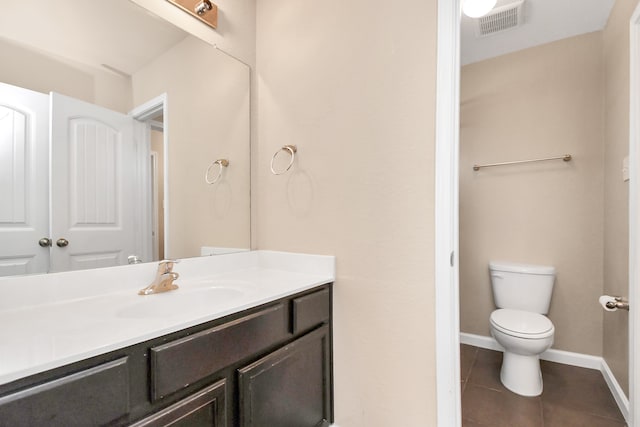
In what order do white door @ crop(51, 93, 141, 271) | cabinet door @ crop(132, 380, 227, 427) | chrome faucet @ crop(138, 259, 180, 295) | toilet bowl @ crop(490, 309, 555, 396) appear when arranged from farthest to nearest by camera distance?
toilet bowl @ crop(490, 309, 555, 396) < chrome faucet @ crop(138, 259, 180, 295) < white door @ crop(51, 93, 141, 271) < cabinet door @ crop(132, 380, 227, 427)

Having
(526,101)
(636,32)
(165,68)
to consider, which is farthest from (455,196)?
(526,101)

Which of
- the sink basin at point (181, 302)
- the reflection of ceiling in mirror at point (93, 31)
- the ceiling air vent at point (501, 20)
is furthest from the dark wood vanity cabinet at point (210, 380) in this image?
the ceiling air vent at point (501, 20)

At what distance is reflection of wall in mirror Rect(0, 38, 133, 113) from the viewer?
94cm

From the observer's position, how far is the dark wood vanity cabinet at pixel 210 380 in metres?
0.60

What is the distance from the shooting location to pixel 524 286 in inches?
82.7

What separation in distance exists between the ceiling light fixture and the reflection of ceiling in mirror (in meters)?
1.52

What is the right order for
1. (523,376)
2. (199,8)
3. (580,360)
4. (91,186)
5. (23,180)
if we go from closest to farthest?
(23,180), (91,186), (199,8), (523,376), (580,360)

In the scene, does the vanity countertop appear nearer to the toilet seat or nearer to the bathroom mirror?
the bathroom mirror

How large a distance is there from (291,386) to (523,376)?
151 centimetres

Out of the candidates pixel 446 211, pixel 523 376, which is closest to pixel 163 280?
pixel 446 211

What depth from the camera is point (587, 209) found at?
6.76 ft

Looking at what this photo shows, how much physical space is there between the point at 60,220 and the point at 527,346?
233 centimetres

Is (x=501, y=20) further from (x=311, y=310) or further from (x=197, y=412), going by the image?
(x=197, y=412)

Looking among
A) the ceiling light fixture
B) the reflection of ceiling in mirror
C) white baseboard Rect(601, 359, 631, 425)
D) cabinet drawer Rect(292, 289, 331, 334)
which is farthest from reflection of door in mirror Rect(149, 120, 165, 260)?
white baseboard Rect(601, 359, 631, 425)
